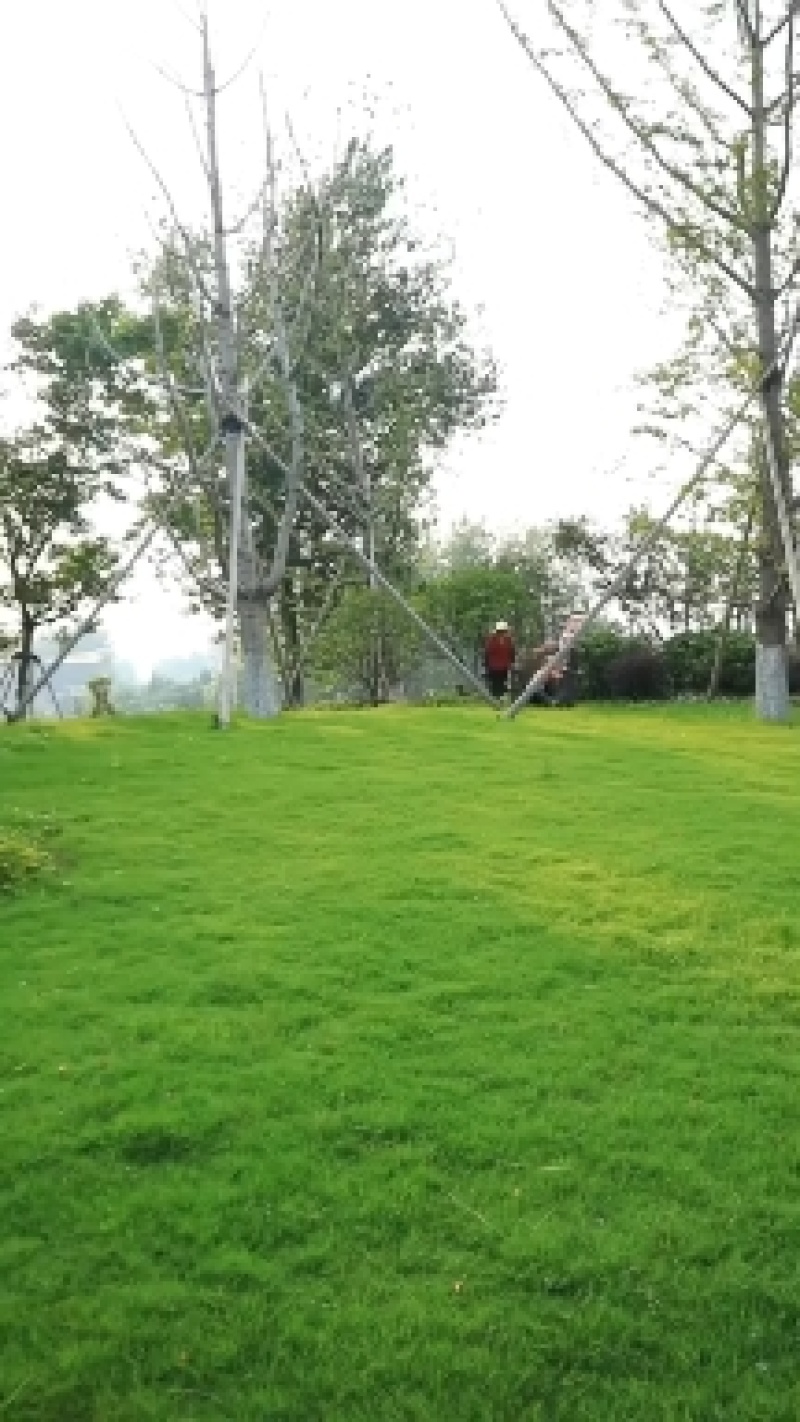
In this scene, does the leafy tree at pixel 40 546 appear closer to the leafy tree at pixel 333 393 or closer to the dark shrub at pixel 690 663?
the leafy tree at pixel 333 393

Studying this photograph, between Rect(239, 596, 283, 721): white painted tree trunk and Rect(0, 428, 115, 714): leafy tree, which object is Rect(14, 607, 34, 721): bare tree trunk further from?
Rect(239, 596, 283, 721): white painted tree trunk

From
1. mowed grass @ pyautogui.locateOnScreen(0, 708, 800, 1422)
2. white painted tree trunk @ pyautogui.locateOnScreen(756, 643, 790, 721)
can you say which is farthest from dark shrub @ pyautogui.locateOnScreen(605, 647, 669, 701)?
mowed grass @ pyautogui.locateOnScreen(0, 708, 800, 1422)

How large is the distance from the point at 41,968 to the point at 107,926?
2.05ft

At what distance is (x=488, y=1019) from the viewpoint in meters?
5.34

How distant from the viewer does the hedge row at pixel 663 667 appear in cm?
2319

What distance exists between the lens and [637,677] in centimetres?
2316

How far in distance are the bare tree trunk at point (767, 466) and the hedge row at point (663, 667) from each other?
5433 millimetres

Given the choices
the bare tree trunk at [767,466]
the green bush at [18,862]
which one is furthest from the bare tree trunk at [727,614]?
the green bush at [18,862]

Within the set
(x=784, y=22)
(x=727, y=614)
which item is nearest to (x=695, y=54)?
(x=784, y=22)

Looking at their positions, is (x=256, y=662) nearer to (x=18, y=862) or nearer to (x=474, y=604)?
(x=474, y=604)

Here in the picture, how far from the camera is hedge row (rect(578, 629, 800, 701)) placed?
76.1ft

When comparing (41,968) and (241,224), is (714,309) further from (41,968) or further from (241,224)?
(41,968)

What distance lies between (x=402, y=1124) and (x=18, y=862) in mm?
3819

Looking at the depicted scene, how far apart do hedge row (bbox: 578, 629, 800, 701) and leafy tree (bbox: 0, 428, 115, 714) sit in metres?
9.63
